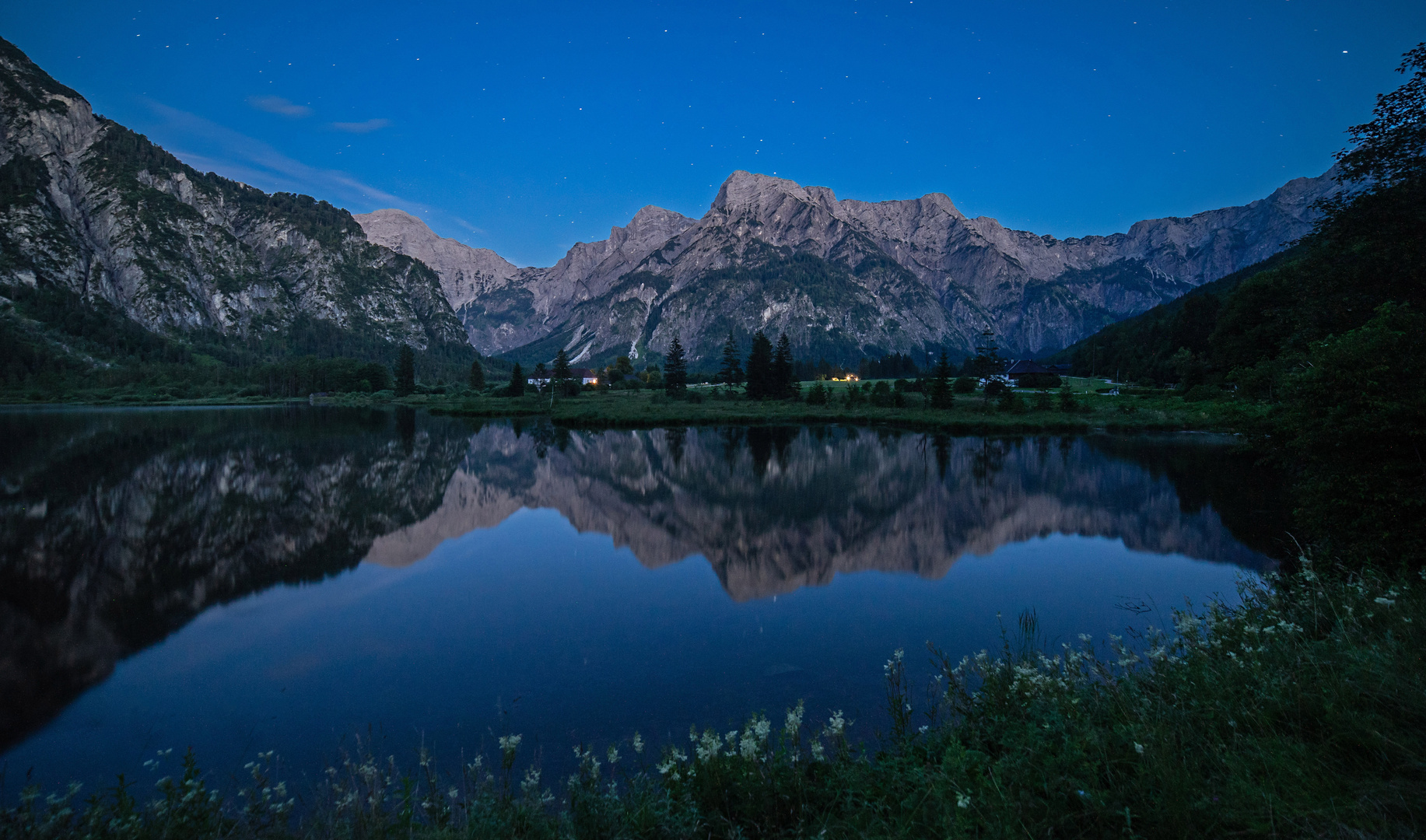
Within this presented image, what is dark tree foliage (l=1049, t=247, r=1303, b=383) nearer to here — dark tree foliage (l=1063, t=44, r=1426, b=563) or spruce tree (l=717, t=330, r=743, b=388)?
dark tree foliage (l=1063, t=44, r=1426, b=563)

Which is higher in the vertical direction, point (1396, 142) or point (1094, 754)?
point (1396, 142)

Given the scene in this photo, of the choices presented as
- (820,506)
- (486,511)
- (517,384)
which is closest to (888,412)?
(820,506)

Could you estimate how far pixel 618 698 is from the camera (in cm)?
923

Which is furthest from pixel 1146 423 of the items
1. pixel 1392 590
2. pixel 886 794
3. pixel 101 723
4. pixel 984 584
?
pixel 101 723

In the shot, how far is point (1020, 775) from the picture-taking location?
185 inches

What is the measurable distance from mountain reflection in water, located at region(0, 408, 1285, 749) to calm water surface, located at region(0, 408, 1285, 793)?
132 mm

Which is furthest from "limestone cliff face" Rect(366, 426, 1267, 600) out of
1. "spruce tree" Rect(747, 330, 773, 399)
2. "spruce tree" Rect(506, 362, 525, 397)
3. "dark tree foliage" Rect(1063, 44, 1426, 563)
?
"spruce tree" Rect(506, 362, 525, 397)

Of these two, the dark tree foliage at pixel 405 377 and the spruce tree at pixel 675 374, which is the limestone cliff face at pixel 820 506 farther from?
the dark tree foliage at pixel 405 377

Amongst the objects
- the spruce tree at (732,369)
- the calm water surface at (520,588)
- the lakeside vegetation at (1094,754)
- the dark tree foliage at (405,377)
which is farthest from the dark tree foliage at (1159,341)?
the dark tree foliage at (405,377)

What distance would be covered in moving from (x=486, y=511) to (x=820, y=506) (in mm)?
13562

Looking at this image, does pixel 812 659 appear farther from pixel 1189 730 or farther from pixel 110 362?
pixel 110 362

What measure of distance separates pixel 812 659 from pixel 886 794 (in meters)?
5.67

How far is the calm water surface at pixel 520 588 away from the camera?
8.79 m

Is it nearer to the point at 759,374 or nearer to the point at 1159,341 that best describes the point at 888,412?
the point at 759,374
